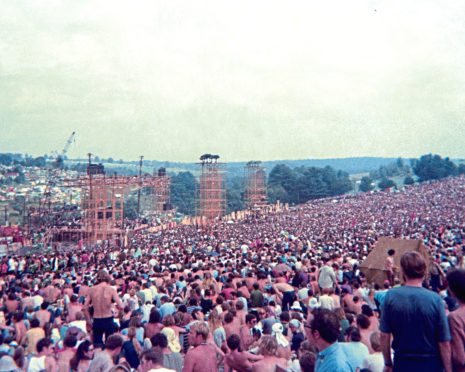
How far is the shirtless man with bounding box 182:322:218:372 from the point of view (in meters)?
5.32

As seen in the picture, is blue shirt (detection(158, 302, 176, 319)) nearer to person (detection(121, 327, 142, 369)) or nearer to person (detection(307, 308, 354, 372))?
person (detection(121, 327, 142, 369))

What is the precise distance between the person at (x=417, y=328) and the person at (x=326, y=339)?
0.37 m

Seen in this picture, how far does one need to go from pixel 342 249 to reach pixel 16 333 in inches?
555

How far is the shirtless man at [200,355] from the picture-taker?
5.32 metres

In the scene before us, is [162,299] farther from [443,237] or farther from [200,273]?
[443,237]

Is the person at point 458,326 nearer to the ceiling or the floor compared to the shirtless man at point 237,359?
nearer to the ceiling

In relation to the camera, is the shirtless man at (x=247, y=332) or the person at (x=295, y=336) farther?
the shirtless man at (x=247, y=332)

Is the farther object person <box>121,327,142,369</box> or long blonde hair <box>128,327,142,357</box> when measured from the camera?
long blonde hair <box>128,327,142,357</box>

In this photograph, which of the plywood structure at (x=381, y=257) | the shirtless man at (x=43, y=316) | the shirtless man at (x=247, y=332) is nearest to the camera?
the shirtless man at (x=247, y=332)

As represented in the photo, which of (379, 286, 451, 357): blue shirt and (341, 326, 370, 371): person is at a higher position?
(379, 286, 451, 357): blue shirt

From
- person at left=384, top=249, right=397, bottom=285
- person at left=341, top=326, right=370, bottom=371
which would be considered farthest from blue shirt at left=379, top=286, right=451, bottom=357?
person at left=384, top=249, right=397, bottom=285

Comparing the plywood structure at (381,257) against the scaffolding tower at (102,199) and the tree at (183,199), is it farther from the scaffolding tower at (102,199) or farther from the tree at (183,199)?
the tree at (183,199)

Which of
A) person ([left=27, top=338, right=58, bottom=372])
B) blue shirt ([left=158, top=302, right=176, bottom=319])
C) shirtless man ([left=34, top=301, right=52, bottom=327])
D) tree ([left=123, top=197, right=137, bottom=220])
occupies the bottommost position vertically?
tree ([left=123, top=197, right=137, bottom=220])

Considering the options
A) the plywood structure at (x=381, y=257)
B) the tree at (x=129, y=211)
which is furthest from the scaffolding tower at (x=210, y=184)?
the plywood structure at (x=381, y=257)
